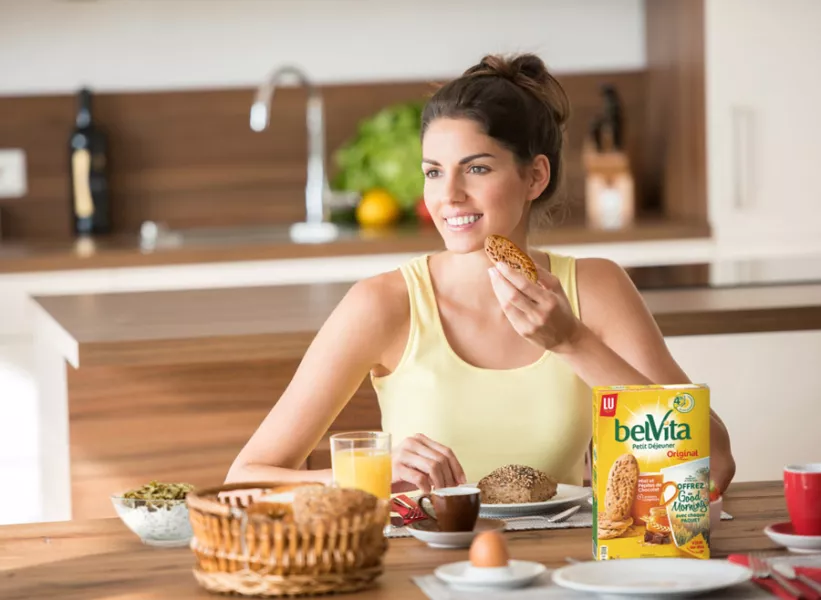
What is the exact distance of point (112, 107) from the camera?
441cm

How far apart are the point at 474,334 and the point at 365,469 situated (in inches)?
20.5

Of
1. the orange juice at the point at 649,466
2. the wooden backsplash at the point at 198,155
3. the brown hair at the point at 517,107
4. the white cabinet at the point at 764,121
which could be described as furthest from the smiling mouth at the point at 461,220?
the wooden backsplash at the point at 198,155

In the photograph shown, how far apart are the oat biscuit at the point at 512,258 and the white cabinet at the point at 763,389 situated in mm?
870

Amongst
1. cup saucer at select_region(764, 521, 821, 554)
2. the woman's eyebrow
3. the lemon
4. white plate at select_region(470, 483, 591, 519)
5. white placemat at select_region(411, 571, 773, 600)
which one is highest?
the lemon

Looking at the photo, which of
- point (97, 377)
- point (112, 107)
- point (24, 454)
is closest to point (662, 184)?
point (112, 107)

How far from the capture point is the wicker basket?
1174 mm

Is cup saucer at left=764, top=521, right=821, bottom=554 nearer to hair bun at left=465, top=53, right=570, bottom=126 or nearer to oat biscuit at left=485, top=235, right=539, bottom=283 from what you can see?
oat biscuit at left=485, top=235, right=539, bottom=283

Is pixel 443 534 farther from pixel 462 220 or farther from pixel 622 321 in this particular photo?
pixel 622 321

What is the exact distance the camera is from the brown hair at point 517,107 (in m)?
1.86

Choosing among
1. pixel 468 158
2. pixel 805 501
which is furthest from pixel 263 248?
pixel 805 501

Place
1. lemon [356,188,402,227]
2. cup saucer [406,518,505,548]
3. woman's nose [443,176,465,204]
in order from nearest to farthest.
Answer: cup saucer [406,518,505,548] < woman's nose [443,176,465,204] < lemon [356,188,402,227]

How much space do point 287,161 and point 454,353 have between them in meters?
2.71

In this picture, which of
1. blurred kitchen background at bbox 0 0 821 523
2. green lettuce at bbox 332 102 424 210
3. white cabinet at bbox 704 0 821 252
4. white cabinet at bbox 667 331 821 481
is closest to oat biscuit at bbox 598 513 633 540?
white cabinet at bbox 667 331 821 481

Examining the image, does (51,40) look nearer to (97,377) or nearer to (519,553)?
(97,377)
